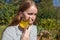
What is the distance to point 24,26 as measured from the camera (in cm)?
210

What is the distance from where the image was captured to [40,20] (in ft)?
10.8

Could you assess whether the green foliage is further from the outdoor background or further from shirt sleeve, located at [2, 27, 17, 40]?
shirt sleeve, located at [2, 27, 17, 40]

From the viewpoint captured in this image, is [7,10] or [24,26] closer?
[24,26]

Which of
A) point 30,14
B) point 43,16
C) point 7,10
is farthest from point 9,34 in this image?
point 43,16

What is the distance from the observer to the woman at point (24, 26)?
2082 mm

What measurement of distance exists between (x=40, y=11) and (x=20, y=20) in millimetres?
1090

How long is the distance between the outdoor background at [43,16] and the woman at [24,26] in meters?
0.88

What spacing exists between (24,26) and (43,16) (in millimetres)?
1224

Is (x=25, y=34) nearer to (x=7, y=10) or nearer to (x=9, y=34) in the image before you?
(x=9, y=34)

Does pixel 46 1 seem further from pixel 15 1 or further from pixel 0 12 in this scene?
pixel 0 12

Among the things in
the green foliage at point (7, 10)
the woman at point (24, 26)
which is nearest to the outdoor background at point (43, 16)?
the green foliage at point (7, 10)

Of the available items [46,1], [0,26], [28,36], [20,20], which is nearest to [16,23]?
[20,20]

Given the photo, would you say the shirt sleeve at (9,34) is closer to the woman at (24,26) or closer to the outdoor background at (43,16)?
the woman at (24,26)

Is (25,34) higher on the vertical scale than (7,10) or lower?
lower
